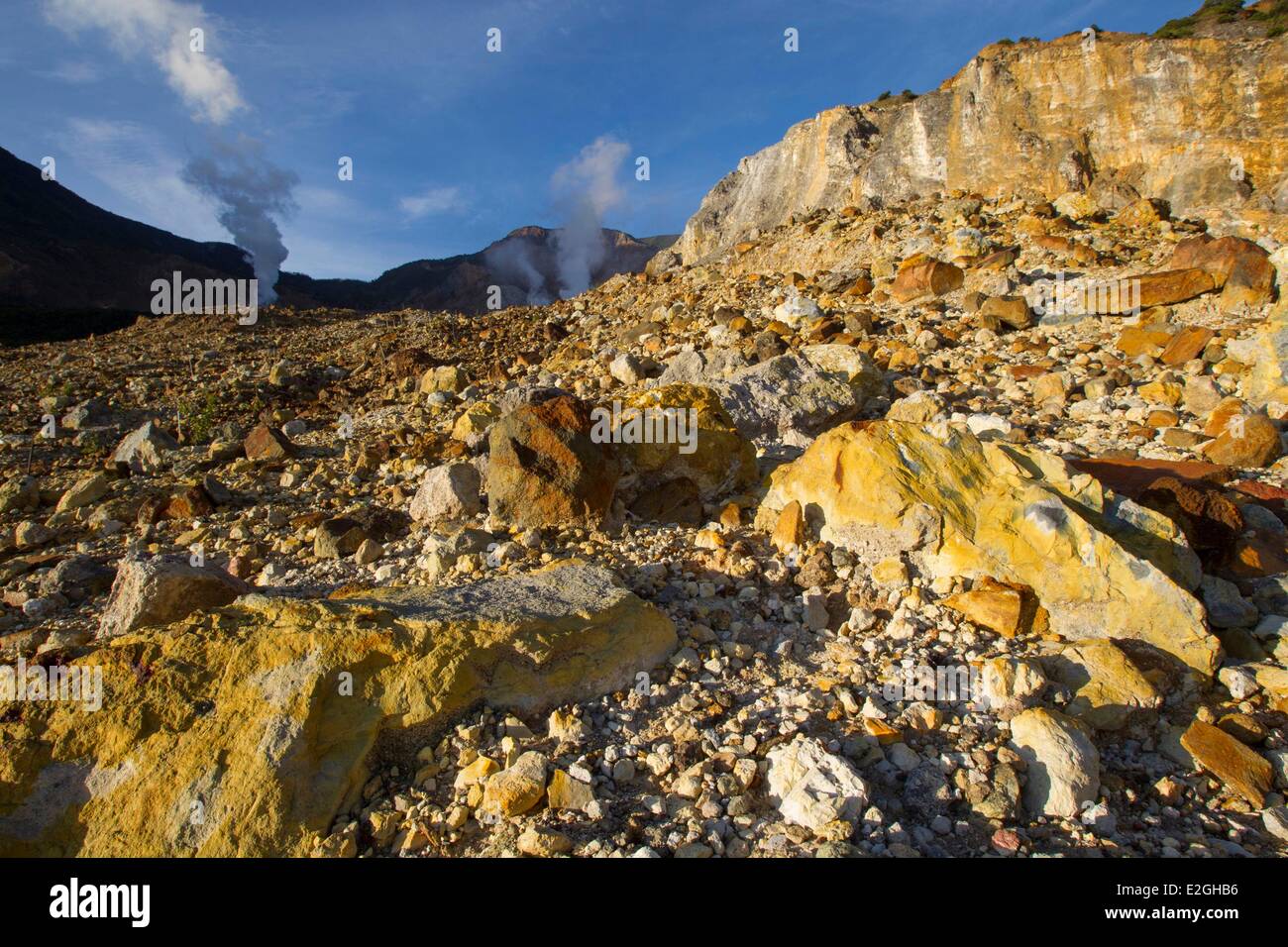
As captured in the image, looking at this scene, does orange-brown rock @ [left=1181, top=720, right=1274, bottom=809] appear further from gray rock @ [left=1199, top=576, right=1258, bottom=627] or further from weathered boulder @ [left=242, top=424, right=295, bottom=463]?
weathered boulder @ [left=242, top=424, right=295, bottom=463]

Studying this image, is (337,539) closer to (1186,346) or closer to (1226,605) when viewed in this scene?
(1226,605)

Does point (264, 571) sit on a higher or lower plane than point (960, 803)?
higher

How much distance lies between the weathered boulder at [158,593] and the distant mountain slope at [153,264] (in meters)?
42.8

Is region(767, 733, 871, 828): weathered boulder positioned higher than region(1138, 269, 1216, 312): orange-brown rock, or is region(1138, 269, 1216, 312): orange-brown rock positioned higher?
region(1138, 269, 1216, 312): orange-brown rock

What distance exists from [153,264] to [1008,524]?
6939 cm

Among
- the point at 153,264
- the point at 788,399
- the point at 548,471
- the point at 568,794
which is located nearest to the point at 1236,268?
the point at 788,399

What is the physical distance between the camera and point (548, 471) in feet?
17.2

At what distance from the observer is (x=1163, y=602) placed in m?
3.87

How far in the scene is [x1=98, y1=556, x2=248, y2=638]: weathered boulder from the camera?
12.9 ft

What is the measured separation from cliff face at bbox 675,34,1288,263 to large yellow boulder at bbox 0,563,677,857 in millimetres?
15572

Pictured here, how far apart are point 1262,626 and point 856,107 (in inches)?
780

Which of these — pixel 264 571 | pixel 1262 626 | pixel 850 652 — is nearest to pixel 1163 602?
pixel 1262 626

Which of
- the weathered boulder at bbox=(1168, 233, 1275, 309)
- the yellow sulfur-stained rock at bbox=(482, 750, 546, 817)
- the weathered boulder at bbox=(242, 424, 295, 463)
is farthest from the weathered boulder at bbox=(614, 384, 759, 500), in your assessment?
the weathered boulder at bbox=(1168, 233, 1275, 309)

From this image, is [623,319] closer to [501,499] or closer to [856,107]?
[501,499]
